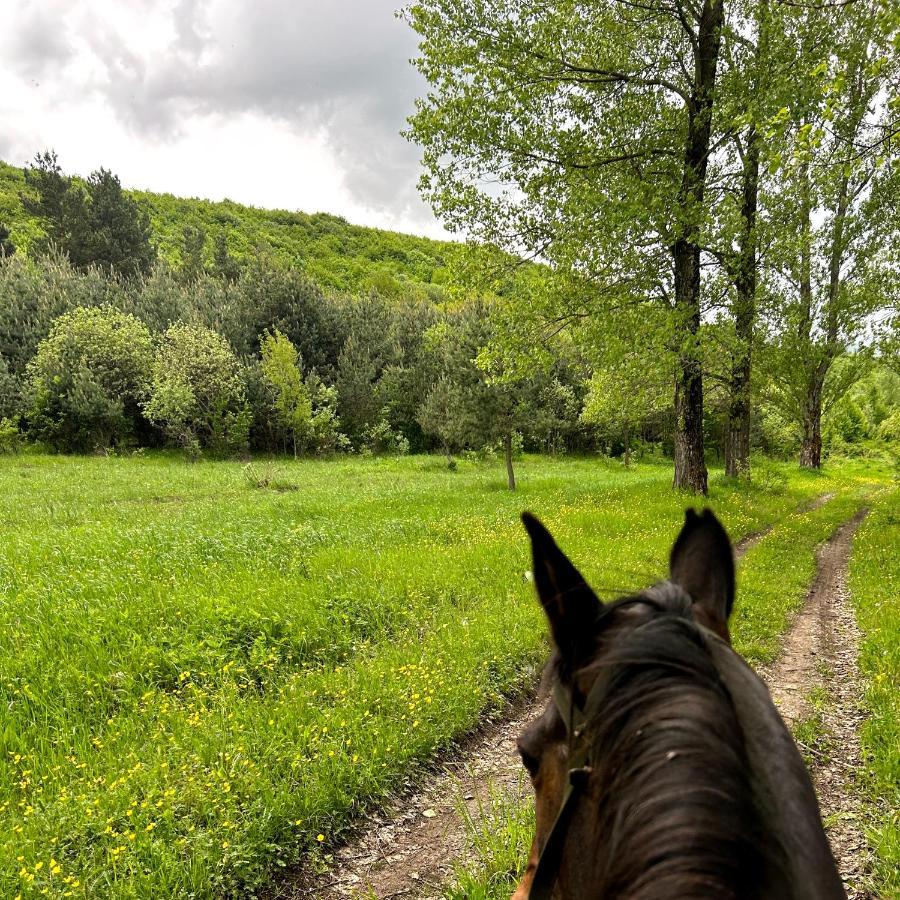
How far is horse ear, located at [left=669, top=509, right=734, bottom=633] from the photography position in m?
1.38

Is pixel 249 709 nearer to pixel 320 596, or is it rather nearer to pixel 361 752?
pixel 361 752

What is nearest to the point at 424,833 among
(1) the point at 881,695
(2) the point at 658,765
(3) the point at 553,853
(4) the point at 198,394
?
(3) the point at 553,853

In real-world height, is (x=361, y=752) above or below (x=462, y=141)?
below

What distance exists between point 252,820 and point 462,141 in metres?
12.8

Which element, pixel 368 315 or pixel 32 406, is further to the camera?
pixel 368 315

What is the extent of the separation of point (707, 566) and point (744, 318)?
15096mm

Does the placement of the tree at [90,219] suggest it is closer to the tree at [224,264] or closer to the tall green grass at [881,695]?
the tree at [224,264]

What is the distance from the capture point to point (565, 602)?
115cm

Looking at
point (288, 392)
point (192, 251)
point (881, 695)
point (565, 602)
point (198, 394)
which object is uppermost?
point (192, 251)

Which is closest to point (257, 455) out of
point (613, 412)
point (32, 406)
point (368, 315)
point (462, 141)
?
point (32, 406)

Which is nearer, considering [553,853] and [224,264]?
[553,853]

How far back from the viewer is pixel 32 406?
1202 inches

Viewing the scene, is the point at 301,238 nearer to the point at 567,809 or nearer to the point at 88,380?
the point at 88,380

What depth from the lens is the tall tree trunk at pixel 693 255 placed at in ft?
37.4
